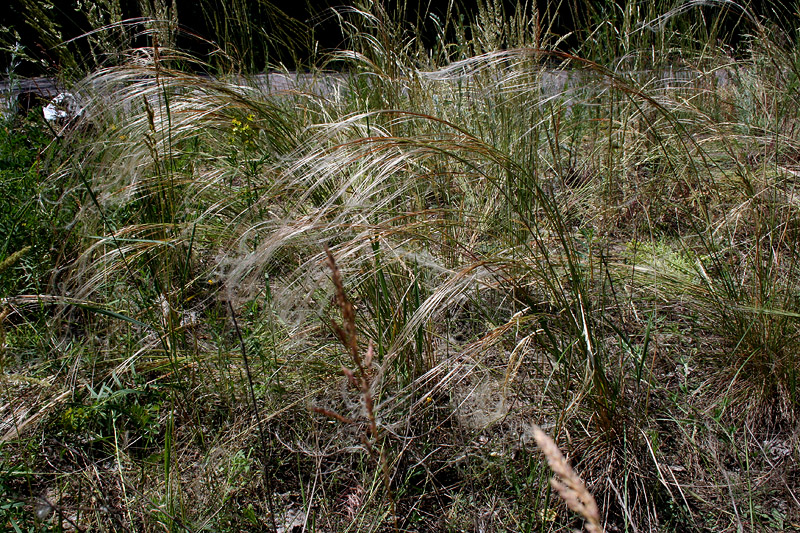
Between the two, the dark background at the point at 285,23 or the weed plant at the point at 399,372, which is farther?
the dark background at the point at 285,23

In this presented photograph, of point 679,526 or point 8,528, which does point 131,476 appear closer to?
point 8,528

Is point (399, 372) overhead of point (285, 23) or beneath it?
beneath

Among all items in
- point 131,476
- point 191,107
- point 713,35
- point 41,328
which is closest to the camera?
point 131,476

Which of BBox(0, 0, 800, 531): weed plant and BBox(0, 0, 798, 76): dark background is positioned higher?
BBox(0, 0, 798, 76): dark background

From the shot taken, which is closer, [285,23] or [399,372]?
[399,372]

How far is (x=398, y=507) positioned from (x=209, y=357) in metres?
0.69

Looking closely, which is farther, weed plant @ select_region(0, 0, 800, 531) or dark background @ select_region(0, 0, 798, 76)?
dark background @ select_region(0, 0, 798, 76)

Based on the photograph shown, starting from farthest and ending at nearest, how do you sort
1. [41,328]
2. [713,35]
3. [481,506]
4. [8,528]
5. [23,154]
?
[713,35] → [23,154] → [41,328] → [481,506] → [8,528]

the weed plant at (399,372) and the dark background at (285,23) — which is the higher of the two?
the dark background at (285,23)

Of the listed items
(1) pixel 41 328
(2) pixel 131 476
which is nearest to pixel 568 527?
(2) pixel 131 476

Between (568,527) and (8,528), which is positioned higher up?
(8,528)

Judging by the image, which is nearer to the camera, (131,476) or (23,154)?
(131,476)

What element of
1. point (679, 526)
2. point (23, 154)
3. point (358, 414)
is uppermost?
point (23, 154)

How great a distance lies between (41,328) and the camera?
5.96ft
